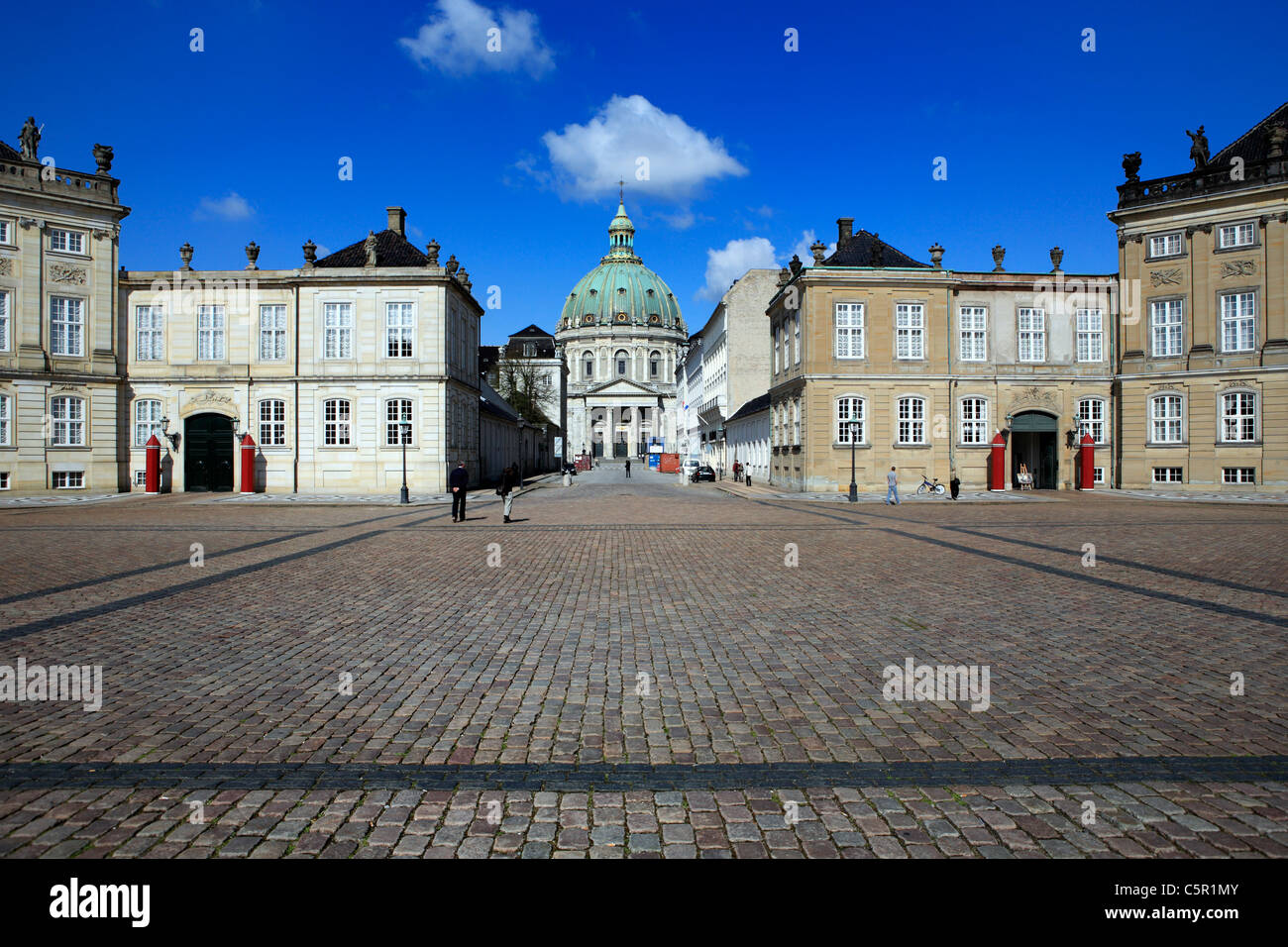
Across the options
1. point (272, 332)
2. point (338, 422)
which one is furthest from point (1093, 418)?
point (272, 332)

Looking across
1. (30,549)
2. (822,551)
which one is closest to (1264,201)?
(822,551)

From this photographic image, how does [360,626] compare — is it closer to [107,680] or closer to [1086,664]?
[107,680]

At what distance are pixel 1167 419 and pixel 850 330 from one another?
48.5 ft

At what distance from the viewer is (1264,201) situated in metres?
33.5

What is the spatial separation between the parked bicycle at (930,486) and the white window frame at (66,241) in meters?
39.1

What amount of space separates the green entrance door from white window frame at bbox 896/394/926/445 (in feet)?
105

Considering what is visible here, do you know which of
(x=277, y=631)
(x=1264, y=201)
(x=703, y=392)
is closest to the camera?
(x=277, y=631)

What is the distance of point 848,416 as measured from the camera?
37.8 m

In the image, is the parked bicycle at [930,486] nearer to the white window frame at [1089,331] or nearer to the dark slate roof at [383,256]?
the white window frame at [1089,331]

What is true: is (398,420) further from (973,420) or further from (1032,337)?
(1032,337)

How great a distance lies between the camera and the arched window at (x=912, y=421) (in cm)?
3838

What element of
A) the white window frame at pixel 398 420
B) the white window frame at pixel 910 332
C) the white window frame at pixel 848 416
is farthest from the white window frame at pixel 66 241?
the white window frame at pixel 910 332

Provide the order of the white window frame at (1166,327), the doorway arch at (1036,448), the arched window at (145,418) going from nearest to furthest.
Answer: the white window frame at (1166,327), the arched window at (145,418), the doorway arch at (1036,448)

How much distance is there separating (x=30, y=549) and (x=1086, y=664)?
695 inches
